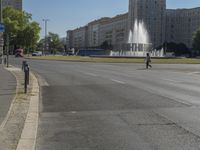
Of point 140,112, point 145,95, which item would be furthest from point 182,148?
point 145,95

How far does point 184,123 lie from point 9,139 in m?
4.16

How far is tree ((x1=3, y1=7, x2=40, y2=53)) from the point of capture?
148625mm

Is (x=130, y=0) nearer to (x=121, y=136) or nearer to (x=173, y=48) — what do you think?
(x=173, y=48)

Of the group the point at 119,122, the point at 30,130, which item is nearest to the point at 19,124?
the point at 30,130

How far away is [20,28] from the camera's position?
15438 centimetres

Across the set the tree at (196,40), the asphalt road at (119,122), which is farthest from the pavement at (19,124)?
the tree at (196,40)

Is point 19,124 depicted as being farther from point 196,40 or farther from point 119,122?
point 196,40

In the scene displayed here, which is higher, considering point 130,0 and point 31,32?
point 130,0

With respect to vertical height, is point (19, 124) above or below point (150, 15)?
below

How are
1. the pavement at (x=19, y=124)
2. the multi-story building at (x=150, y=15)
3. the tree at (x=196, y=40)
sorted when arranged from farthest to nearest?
the multi-story building at (x=150, y=15), the tree at (x=196, y=40), the pavement at (x=19, y=124)

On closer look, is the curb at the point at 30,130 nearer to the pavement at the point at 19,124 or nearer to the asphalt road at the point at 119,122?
the pavement at the point at 19,124

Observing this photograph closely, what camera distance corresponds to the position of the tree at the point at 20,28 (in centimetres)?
14862

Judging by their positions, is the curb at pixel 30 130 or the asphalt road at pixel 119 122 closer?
the curb at pixel 30 130

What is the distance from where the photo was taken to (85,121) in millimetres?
11766
